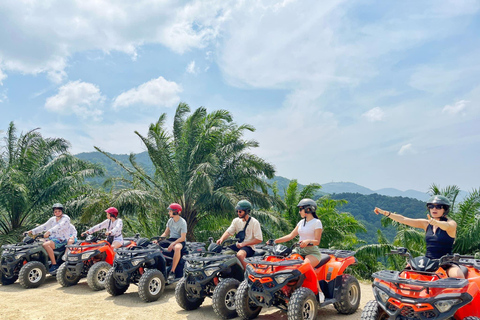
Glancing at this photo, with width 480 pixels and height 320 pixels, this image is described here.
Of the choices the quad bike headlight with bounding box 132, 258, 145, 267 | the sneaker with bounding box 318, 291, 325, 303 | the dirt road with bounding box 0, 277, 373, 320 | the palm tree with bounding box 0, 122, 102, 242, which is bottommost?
the dirt road with bounding box 0, 277, 373, 320

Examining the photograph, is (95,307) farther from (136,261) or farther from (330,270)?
(330,270)

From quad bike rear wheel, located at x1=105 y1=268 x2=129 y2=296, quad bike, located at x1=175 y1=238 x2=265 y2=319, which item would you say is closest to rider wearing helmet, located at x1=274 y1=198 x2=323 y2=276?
quad bike, located at x1=175 y1=238 x2=265 y2=319

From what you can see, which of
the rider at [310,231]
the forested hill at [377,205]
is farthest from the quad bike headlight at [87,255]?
the forested hill at [377,205]

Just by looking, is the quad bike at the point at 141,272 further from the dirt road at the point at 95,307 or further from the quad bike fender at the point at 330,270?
the quad bike fender at the point at 330,270

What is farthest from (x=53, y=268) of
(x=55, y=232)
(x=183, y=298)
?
(x=183, y=298)

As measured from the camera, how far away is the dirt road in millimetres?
6801

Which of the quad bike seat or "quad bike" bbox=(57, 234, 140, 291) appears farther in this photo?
"quad bike" bbox=(57, 234, 140, 291)

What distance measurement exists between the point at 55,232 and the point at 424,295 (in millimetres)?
9383

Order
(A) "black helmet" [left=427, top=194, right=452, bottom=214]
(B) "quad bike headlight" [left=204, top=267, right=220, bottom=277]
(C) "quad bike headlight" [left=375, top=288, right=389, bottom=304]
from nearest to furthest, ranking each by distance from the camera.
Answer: (C) "quad bike headlight" [left=375, top=288, right=389, bottom=304], (A) "black helmet" [left=427, top=194, right=452, bottom=214], (B) "quad bike headlight" [left=204, top=267, right=220, bottom=277]

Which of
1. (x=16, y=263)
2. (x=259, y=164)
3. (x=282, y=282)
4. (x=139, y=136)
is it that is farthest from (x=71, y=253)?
(x=259, y=164)

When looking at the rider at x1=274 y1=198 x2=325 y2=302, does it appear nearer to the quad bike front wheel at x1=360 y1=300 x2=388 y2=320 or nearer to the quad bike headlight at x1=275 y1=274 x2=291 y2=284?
the quad bike headlight at x1=275 y1=274 x2=291 y2=284

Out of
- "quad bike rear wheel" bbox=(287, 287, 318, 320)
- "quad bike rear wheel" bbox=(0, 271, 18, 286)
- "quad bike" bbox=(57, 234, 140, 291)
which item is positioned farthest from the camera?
"quad bike rear wheel" bbox=(0, 271, 18, 286)

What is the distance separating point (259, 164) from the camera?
16.8 meters

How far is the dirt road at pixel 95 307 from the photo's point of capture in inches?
268
